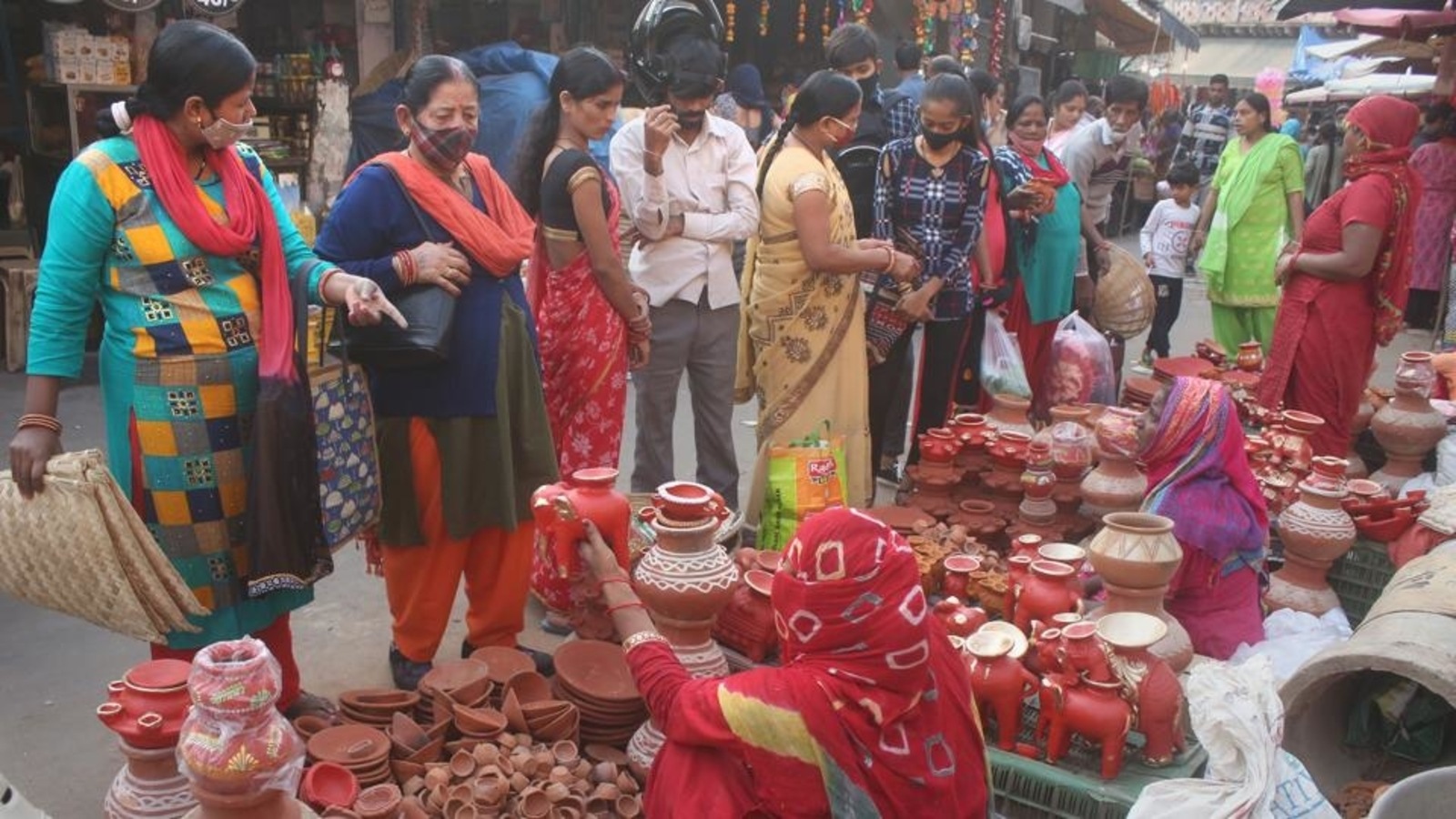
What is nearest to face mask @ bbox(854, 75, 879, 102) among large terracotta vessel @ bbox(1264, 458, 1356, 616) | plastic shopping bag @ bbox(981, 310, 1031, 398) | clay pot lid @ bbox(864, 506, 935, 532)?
plastic shopping bag @ bbox(981, 310, 1031, 398)

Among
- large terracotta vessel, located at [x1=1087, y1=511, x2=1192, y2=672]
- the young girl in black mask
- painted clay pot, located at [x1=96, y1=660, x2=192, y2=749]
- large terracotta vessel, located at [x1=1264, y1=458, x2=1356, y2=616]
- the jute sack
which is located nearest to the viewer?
painted clay pot, located at [x1=96, y1=660, x2=192, y2=749]

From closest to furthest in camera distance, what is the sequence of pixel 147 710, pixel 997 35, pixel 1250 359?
pixel 147 710 → pixel 1250 359 → pixel 997 35

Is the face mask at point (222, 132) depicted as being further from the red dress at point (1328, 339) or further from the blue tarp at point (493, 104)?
the blue tarp at point (493, 104)

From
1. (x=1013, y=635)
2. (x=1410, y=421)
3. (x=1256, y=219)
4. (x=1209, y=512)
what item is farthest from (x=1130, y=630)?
(x=1256, y=219)

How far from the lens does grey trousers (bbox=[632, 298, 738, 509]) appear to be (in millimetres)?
3912

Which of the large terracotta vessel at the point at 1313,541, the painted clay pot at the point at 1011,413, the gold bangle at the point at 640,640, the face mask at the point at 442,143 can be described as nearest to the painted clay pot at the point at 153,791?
the gold bangle at the point at 640,640

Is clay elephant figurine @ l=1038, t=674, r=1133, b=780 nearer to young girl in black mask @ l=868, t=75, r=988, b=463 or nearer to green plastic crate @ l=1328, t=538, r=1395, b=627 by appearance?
green plastic crate @ l=1328, t=538, r=1395, b=627

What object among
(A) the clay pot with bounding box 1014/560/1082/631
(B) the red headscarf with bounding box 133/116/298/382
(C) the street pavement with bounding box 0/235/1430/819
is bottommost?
(C) the street pavement with bounding box 0/235/1430/819

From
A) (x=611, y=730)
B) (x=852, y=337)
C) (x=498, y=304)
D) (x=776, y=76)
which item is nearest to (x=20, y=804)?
(x=611, y=730)

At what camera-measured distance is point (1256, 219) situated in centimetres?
654

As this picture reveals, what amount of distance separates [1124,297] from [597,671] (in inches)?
155

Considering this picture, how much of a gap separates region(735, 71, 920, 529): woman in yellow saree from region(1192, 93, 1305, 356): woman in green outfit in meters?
3.26

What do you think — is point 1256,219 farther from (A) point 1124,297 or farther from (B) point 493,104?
(B) point 493,104

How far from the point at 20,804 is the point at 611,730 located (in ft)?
4.41
